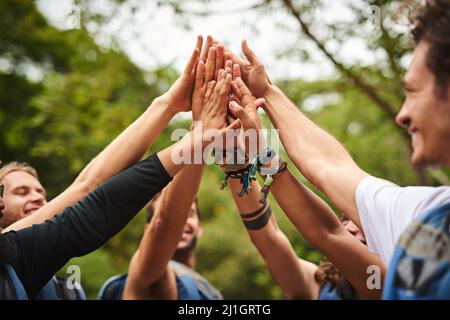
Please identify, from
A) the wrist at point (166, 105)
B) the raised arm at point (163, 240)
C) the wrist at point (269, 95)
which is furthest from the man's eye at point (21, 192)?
the wrist at point (269, 95)

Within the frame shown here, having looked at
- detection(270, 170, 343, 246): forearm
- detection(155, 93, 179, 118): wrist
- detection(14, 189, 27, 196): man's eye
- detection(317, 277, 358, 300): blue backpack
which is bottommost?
detection(317, 277, 358, 300): blue backpack

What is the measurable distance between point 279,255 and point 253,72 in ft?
3.49

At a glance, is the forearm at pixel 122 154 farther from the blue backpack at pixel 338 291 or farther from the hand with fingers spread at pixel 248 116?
the blue backpack at pixel 338 291

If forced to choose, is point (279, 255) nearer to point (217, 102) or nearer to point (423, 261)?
point (217, 102)

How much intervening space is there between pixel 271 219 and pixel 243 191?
0.59 metres

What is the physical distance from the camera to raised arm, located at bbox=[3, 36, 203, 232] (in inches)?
101

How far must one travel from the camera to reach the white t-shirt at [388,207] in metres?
1.60

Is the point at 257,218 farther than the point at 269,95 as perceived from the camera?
Yes

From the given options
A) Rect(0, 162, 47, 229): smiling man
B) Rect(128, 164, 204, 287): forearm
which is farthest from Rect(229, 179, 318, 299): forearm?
Rect(0, 162, 47, 229): smiling man

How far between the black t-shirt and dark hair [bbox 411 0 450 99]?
3.62ft

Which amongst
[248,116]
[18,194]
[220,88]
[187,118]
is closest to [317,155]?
[248,116]

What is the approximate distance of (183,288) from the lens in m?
3.43

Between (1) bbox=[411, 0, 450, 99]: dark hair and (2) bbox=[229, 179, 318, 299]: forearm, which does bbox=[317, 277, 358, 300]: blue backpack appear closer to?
(2) bbox=[229, 179, 318, 299]: forearm
